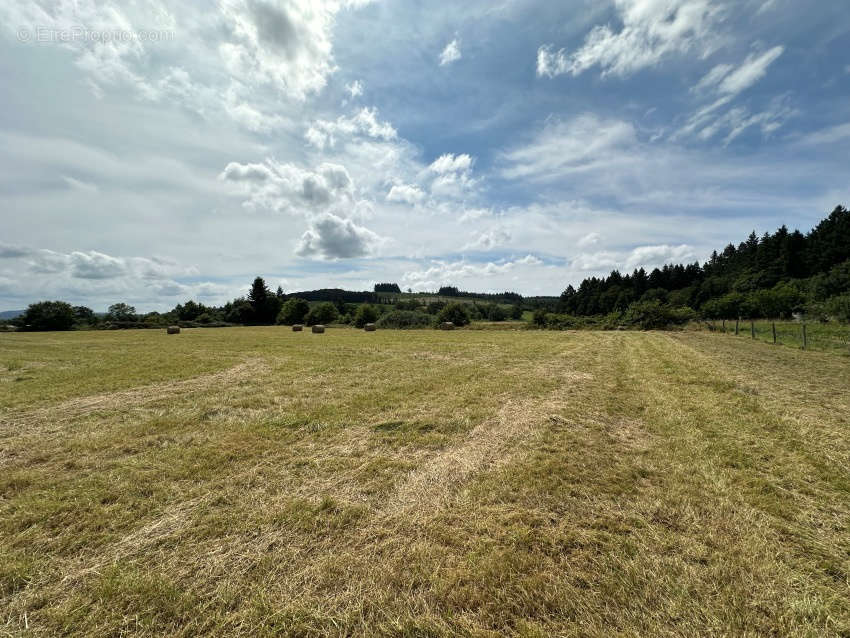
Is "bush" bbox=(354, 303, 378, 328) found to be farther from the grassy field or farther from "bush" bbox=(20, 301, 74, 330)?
the grassy field

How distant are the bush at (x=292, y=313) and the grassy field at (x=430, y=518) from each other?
3061 inches

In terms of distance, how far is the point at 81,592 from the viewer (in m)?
2.67

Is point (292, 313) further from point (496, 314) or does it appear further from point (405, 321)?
point (496, 314)

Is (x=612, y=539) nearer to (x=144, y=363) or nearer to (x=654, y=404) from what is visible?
(x=654, y=404)

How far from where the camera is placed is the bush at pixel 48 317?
59.0 meters

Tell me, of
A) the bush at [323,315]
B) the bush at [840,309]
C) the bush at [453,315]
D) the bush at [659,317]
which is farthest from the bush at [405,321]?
the bush at [840,309]

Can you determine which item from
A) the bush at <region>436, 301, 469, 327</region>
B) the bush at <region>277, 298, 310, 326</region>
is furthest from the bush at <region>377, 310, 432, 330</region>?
the bush at <region>277, 298, 310, 326</region>

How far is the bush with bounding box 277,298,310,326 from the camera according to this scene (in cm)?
8181

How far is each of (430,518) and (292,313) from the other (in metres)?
87.1

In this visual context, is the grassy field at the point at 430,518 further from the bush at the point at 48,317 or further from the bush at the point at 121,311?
the bush at the point at 121,311

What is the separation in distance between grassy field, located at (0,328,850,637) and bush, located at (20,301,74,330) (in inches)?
3070

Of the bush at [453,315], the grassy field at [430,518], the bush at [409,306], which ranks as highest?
the bush at [409,306]

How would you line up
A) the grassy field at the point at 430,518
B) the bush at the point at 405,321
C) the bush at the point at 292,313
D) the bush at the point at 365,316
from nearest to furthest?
1. the grassy field at the point at 430,518
2. the bush at the point at 405,321
3. the bush at the point at 365,316
4. the bush at the point at 292,313

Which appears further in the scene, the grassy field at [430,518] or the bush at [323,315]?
the bush at [323,315]
